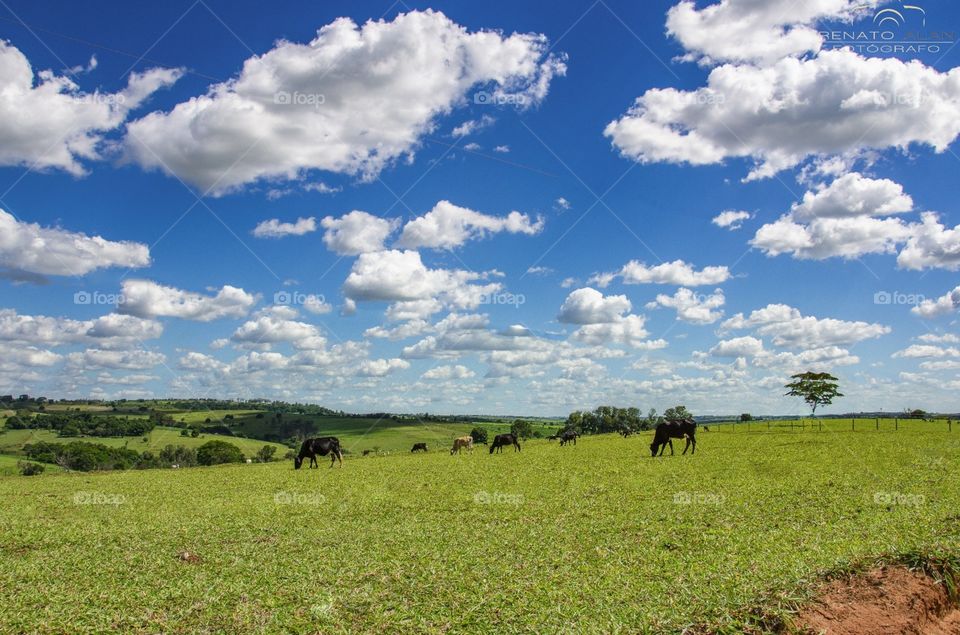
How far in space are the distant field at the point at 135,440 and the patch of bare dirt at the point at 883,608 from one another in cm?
9190

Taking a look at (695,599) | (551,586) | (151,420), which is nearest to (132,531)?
(551,586)

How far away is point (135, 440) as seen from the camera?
10569cm

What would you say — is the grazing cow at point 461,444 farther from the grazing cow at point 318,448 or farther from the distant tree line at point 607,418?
the distant tree line at point 607,418

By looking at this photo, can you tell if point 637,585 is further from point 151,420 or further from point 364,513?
point 151,420

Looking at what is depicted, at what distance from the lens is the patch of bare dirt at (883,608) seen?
584cm

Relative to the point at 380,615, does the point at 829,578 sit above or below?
above

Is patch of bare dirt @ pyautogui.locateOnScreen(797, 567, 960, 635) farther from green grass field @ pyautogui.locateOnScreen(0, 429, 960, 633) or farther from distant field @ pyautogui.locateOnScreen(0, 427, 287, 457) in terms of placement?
distant field @ pyautogui.locateOnScreen(0, 427, 287, 457)

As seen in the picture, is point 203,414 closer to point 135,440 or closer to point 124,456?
point 135,440

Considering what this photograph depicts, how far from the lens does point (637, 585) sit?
25.4 feet

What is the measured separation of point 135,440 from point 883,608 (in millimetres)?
121476

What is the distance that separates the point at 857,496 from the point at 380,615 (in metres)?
12.0

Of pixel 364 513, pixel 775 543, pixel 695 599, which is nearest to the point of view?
pixel 695 599

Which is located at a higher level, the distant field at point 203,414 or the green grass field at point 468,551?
the green grass field at point 468,551

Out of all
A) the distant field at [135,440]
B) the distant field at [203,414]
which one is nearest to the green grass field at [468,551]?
the distant field at [135,440]
